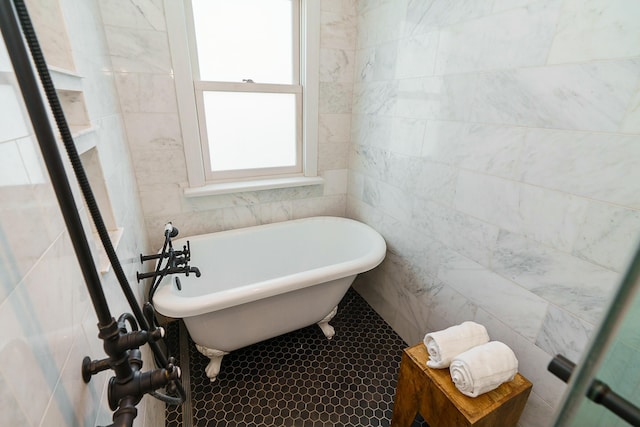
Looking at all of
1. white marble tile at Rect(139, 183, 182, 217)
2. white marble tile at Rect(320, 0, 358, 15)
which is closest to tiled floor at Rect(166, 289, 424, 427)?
white marble tile at Rect(139, 183, 182, 217)

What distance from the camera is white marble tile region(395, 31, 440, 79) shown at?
4.74 feet

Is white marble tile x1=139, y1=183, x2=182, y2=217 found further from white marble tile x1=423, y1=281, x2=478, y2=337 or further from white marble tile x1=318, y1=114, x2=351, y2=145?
white marble tile x1=423, y1=281, x2=478, y2=337

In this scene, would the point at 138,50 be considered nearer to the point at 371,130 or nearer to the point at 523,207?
the point at 371,130

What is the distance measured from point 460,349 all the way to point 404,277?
71 centimetres

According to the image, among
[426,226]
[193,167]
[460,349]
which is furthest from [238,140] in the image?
[460,349]

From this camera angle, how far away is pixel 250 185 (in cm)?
199

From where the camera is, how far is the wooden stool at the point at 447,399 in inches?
39.1

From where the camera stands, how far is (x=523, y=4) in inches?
41.0

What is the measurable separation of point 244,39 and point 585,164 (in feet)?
6.17

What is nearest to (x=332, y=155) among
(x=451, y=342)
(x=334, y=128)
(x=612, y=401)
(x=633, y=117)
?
(x=334, y=128)

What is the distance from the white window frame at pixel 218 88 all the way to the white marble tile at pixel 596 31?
4.52ft

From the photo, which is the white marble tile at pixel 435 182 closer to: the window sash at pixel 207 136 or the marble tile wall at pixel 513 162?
the marble tile wall at pixel 513 162

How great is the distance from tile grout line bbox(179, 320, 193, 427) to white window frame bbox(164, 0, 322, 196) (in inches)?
38.0

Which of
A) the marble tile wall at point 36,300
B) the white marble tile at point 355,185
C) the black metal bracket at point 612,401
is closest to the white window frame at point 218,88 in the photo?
the white marble tile at point 355,185
